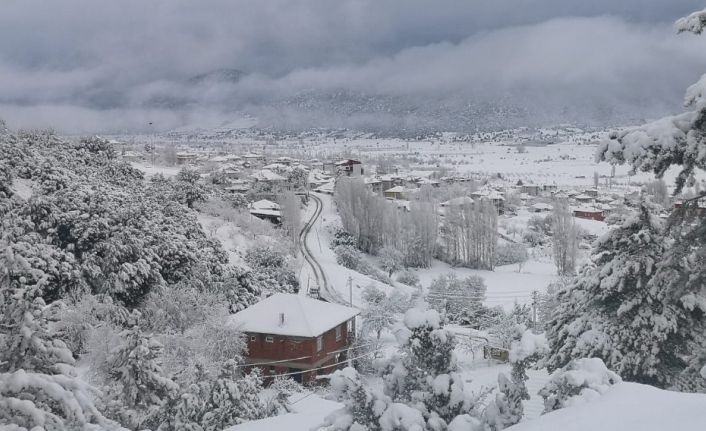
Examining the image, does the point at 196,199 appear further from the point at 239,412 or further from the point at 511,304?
the point at 239,412

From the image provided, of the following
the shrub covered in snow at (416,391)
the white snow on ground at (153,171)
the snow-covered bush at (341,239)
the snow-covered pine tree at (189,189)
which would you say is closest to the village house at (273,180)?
the white snow on ground at (153,171)

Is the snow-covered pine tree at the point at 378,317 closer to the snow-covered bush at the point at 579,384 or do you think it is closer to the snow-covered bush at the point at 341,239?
the snow-covered bush at the point at 341,239

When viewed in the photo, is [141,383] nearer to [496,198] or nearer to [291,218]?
[291,218]

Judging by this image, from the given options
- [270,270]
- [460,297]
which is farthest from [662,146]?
[270,270]

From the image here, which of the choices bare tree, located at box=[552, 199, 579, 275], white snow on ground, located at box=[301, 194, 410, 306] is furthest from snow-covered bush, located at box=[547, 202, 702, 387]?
bare tree, located at box=[552, 199, 579, 275]

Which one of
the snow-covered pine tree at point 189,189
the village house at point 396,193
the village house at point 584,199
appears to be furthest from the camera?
the village house at point 584,199
